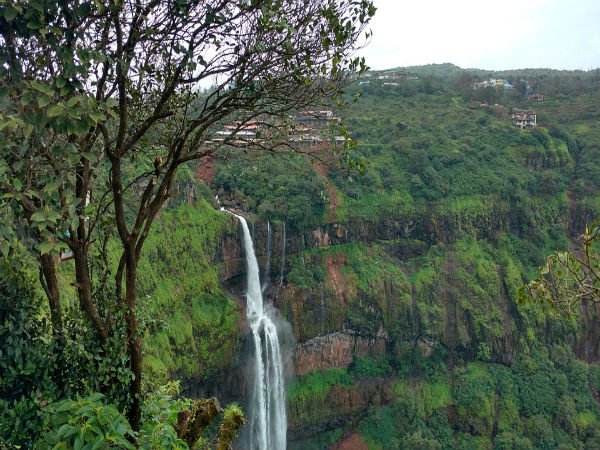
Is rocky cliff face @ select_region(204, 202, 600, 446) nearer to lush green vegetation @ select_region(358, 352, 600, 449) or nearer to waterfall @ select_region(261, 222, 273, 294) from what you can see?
waterfall @ select_region(261, 222, 273, 294)

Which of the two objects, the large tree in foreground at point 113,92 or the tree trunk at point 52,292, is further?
the tree trunk at point 52,292

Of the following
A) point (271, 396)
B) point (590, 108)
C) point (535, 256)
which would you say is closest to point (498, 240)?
point (535, 256)

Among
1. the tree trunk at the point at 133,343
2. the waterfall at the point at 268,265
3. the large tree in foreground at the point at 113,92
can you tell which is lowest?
the waterfall at the point at 268,265

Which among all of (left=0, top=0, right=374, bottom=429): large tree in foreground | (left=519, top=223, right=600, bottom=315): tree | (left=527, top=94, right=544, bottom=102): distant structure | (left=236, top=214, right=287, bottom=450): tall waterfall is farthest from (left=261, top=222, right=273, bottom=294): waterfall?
(left=527, top=94, right=544, bottom=102): distant structure

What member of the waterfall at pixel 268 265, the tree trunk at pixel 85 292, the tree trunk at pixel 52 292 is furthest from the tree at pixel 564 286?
the waterfall at pixel 268 265

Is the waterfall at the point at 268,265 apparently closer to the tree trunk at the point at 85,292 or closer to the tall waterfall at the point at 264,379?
the tall waterfall at the point at 264,379

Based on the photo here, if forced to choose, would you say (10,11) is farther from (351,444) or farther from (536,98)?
(536,98)
